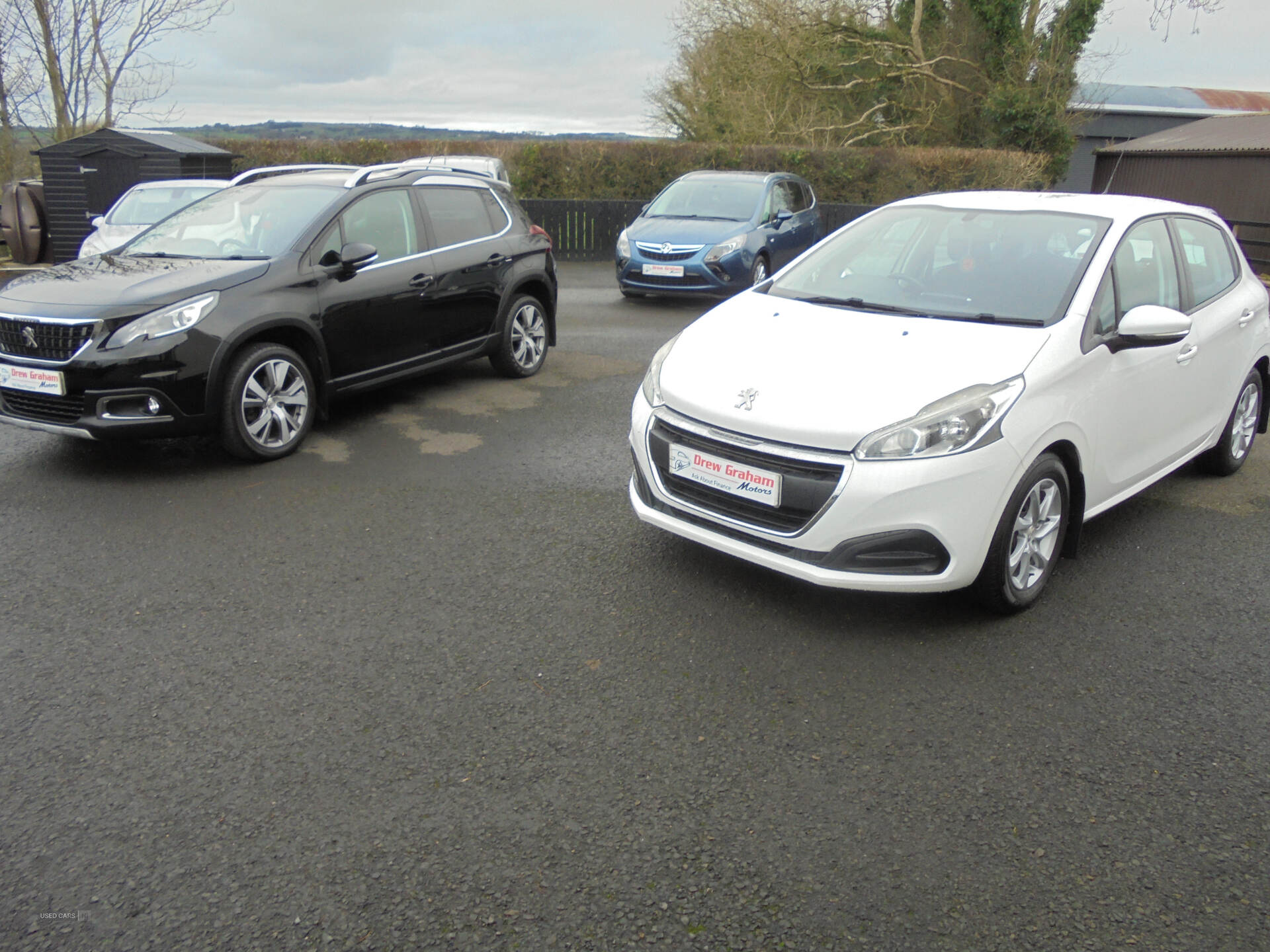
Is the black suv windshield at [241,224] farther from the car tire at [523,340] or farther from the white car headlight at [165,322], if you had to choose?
the car tire at [523,340]

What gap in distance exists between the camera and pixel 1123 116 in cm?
3606

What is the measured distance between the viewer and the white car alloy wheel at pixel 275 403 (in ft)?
19.7

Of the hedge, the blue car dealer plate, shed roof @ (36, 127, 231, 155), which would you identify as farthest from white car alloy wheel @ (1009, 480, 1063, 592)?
the hedge

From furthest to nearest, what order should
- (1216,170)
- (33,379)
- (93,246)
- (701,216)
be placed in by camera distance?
(1216,170), (701,216), (93,246), (33,379)

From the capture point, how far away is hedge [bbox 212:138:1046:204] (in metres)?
20.3

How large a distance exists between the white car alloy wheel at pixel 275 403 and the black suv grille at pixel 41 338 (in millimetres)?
887

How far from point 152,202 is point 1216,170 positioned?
76.3 ft

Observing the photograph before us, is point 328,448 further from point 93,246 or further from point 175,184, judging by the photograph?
point 175,184

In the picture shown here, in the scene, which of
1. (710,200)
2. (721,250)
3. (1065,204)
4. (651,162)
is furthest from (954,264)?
(651,162)

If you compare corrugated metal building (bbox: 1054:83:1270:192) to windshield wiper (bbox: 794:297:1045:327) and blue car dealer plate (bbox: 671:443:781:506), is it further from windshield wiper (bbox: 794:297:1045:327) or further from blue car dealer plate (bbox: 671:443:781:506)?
blue car dealer plate (bbox: 671:443:781:506)

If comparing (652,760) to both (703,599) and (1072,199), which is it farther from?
(1072,199)

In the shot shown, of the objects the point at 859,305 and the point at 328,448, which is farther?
the point at 328,448

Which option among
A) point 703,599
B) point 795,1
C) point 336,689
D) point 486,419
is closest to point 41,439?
point 486,419

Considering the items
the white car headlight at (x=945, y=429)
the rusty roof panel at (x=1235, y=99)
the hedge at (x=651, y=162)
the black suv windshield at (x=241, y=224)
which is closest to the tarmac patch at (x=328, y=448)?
the black suv windshield at (x=241, y=224)
